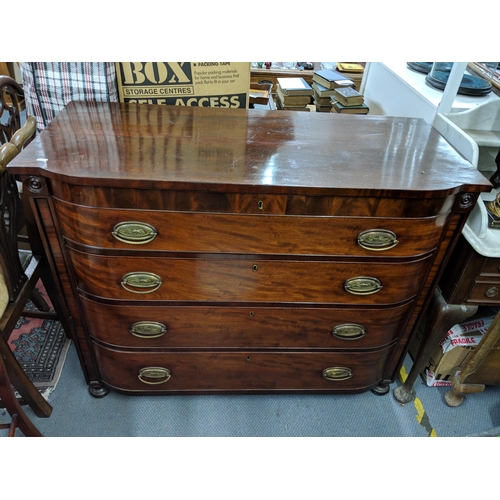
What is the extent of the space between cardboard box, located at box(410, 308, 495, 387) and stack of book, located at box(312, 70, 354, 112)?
1.19m

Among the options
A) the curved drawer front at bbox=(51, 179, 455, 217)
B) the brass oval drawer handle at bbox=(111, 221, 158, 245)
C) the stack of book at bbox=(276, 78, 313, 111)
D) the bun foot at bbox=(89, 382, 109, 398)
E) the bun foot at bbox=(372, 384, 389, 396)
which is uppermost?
the curved drawer front at bbox=(51, 179, 455, 217)

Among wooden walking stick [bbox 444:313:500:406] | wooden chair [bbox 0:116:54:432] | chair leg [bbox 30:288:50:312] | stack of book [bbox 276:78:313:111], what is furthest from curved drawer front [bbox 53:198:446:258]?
stack of book [bbox 276:78:313:111]

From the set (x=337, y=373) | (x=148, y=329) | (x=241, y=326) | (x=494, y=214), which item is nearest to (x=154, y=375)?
(x=148, y=329)

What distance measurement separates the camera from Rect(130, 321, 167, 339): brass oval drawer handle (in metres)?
1.28

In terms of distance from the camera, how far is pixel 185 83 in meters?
1.43

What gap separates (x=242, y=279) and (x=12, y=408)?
0.85 m

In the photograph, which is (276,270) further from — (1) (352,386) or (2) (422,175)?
(1) (352,386)

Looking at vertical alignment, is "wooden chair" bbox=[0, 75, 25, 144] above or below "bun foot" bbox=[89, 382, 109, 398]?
above

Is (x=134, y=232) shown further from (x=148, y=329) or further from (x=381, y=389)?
(x=381, y=389)

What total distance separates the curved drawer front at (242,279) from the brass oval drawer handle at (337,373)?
34 cm

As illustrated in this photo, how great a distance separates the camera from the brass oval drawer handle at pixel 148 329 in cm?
128

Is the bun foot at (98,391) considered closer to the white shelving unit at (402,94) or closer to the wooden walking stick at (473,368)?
the wooden walking stick at (473,368)

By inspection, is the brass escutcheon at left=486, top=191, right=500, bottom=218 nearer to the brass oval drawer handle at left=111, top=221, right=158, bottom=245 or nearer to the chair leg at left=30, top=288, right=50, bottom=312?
the brass oval drawer handle at left=111, top=221, right=158, bottom=245
